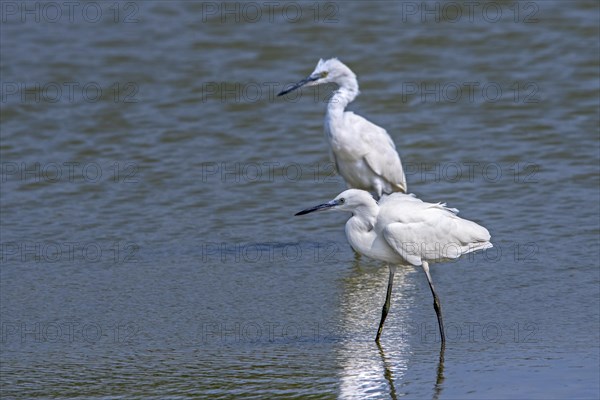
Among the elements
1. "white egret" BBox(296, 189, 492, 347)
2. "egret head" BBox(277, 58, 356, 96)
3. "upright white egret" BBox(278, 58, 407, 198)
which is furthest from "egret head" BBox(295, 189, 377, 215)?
"egret head" BBox(277, 58, 356, 96)

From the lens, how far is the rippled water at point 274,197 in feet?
22.3

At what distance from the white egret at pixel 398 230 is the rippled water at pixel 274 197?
0.52 meters

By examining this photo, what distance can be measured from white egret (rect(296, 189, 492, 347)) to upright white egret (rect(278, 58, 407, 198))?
116 inches

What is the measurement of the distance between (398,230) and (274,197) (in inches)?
146

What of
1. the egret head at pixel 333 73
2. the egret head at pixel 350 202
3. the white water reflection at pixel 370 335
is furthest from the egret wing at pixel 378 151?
the egret head at pixel 350 202

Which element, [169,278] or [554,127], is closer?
[169,278]

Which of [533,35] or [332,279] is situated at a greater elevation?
[533,35]

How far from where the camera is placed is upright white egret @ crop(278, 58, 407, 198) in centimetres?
1012

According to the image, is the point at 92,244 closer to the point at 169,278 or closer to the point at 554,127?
the point at 169,278

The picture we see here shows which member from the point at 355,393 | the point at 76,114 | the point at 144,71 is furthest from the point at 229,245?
the point at 144,71

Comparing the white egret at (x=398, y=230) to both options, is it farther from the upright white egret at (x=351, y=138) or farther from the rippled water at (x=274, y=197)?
the upright white egret at (x=351, y=138)

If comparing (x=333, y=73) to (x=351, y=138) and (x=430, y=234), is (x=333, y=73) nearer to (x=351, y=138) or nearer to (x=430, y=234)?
(x=351, y=138)

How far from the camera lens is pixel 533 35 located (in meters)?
14.4

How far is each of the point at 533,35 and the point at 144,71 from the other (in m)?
4.74
